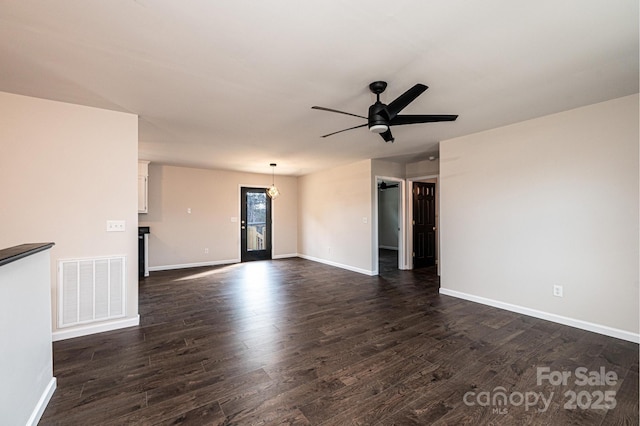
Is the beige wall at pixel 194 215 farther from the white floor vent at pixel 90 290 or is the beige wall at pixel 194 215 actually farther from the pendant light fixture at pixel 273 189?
the white floor vent at pixel 90 290

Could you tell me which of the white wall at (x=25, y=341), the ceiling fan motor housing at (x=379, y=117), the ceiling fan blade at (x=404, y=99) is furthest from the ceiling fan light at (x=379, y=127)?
the white wall at (x=25, y=341)

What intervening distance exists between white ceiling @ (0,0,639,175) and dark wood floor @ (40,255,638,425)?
2.50 meters

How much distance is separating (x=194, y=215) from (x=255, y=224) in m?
1.64

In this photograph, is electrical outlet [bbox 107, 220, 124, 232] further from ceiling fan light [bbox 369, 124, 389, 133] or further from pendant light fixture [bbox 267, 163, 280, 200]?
pendant light fixture [bbox 267, 163, 280, 200]

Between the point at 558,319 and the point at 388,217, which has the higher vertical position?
the point at 388,217

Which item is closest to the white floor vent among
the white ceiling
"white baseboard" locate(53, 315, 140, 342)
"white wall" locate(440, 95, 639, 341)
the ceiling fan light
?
"white baseboard" locate(53, 315, 140, 342)

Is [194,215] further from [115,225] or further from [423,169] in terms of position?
[423,169]

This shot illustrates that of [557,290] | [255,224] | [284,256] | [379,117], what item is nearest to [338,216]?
[284,256]

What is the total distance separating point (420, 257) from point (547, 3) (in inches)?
220

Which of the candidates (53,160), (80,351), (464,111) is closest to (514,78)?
(464,111)

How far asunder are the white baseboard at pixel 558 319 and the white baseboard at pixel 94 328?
4476mm

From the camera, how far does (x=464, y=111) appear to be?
3182mm

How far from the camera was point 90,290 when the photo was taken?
9.77 ft

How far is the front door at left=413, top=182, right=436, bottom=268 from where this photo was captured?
6.42 metres
